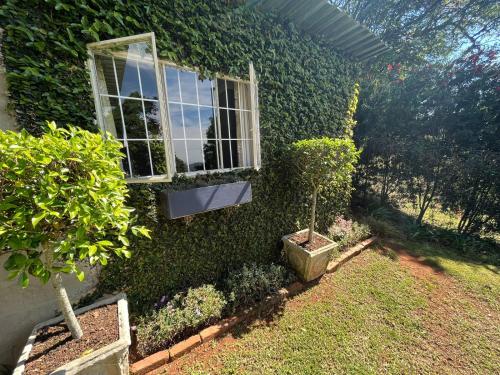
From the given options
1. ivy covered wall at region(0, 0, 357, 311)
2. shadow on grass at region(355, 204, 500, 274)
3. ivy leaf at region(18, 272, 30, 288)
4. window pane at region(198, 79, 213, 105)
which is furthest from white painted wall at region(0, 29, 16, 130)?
shadow on grass at region(355, 204, 500, 274)

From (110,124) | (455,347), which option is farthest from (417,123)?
(110,124)

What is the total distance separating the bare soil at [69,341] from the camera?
1.45 metres

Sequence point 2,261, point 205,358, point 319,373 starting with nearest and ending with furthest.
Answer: point 2,261
point 319,373
point 205,358

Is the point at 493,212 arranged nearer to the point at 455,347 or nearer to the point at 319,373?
the point at 455,347

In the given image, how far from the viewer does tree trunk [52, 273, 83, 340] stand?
59.3 inches

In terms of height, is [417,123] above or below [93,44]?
below

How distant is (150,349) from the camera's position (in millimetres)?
2018

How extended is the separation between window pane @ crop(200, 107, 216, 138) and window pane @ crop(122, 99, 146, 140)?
0.76 meters

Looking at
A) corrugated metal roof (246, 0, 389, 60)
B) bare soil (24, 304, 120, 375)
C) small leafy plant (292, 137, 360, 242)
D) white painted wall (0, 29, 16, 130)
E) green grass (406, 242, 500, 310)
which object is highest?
corrugated metal roof (246, 0, 389, 60)

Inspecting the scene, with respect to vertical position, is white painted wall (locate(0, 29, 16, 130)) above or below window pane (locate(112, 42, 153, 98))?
below

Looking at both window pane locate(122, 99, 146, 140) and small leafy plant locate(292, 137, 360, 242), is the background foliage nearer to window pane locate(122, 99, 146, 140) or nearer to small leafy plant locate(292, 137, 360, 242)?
small leafy plant locate(292, 137, 360, 242)

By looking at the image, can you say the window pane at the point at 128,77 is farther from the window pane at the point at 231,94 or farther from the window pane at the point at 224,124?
the window pane at the point at 231,94

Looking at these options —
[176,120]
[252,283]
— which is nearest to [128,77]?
[176,120]

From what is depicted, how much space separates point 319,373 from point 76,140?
284cm
